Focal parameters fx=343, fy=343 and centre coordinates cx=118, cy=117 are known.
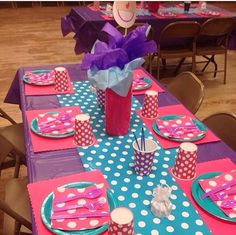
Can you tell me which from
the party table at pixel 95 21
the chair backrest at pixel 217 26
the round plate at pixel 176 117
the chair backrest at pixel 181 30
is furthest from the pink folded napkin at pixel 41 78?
the chair backrest at pixel 217 26

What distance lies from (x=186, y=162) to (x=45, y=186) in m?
A: 0.48

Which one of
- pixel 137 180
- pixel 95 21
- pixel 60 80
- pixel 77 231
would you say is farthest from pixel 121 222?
pixel 95 21

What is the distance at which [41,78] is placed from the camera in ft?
6.44

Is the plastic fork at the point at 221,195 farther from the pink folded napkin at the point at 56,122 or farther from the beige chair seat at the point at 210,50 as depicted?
the beige chair seat at the point at 210,50

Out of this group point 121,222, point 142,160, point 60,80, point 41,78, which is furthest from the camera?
point 41,78

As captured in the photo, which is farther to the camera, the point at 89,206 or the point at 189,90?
the point at 189,90

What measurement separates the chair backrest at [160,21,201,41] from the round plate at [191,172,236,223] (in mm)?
2563

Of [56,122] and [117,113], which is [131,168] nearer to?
[117,113]

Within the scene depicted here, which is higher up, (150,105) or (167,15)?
(167,15)

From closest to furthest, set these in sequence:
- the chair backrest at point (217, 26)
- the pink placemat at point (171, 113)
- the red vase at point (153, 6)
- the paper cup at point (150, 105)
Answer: the pink placemat at point (171, 113), the paper cup at point (150, 105), the chair backrest at point (217, 26), the red vase at point (153, 6)

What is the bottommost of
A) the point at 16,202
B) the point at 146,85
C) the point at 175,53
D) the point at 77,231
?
the point at 16,202

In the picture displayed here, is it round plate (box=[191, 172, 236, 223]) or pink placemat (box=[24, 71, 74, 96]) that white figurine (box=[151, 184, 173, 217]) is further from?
pink placemat (box=[24, 71, 74, 96])

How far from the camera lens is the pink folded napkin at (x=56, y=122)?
57.2 inches

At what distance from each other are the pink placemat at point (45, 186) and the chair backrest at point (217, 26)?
2.87m
